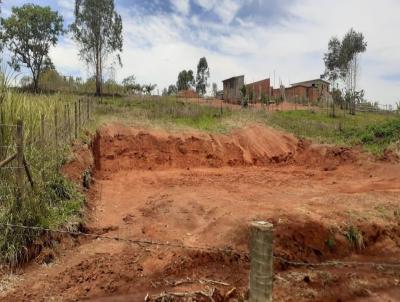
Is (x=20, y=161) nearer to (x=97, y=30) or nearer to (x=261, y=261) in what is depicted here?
(x=261, y=261)

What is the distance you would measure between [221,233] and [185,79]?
35.5 m

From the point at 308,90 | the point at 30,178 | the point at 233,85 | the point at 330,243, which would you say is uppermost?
the point at 233,85

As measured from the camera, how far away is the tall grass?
5.54m

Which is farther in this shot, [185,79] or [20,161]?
[185,79]

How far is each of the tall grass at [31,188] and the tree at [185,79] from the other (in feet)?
110

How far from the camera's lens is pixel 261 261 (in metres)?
2.89

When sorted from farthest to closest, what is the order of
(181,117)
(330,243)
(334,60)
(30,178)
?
(334,60), (181,117), (330,243), (30,178)

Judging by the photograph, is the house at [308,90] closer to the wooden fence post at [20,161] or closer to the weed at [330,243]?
the weed at [330,243]

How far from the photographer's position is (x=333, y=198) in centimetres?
910

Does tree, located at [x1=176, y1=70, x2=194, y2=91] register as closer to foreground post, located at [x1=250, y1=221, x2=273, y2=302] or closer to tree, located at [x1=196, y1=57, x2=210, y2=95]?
tree, located at [x1=196, y1=57, x2=210, y2=95]

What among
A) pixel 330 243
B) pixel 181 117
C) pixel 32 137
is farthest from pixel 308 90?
pixel 32 137

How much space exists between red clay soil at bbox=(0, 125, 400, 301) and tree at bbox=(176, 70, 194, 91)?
28176mm

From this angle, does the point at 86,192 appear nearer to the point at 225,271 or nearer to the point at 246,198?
the point at 246,198

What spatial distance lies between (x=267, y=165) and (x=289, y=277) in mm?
10162
